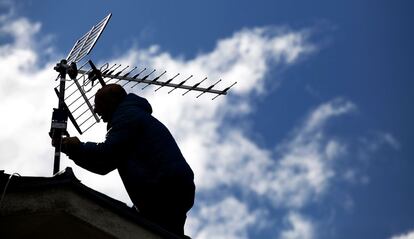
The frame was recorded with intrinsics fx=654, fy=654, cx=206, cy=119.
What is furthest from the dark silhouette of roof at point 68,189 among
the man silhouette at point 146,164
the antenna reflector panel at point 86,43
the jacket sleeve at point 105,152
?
the antenna reflector panel at point 86,43

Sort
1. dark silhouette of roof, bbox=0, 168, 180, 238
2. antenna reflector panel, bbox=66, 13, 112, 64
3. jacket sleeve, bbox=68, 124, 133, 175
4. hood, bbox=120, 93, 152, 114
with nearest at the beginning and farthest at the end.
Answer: dark silhouette of roof, bbox=0, 168, 180, 238
jacket sleeve, bbox=68, 124, 133, 175
hood, bbox=120, 93, 152, 114
antenna reflector panel, bbox=66, 13, 112, 64

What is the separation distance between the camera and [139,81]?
9859mm

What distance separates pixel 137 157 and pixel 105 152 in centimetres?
Answer: 27

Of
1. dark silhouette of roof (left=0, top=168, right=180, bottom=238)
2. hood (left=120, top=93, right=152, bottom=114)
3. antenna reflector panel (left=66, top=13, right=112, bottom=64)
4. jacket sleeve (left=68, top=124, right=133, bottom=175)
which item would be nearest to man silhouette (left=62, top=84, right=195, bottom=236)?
jacket sleeve (left=68, top=124, right=133, bottom=175)

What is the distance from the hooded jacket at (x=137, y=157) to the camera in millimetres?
5117

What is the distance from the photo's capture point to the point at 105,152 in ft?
16.8

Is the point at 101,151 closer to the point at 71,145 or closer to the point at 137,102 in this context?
the point at 71,145

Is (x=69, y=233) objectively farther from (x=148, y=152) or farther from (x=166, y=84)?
(x=166, y=84)

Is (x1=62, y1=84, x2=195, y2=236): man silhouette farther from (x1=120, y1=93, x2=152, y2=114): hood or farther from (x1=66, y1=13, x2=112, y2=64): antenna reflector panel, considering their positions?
(x1=66, y1=13, x2=112, y2=64): antenna reflector panel

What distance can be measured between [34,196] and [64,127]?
92.7 inches

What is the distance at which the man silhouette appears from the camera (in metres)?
5.12

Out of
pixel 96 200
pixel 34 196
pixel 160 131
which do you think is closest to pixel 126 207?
pixel 96 200

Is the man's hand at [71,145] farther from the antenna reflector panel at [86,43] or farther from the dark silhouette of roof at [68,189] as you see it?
the antenna reflector panel at [86,43]

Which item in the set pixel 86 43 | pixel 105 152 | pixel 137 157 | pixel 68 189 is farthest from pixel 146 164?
pixel 86 43
